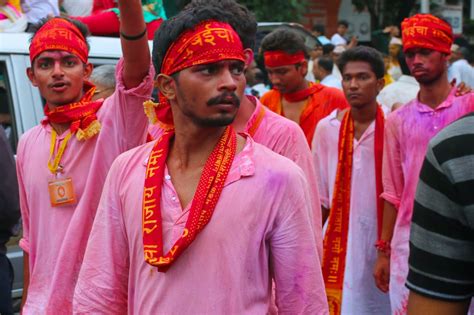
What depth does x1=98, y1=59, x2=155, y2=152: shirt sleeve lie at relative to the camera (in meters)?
4.07

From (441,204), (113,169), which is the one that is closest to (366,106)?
(113,169)

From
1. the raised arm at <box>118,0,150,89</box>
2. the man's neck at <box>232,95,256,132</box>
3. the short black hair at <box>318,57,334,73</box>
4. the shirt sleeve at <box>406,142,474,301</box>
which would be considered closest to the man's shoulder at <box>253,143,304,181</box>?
the shirt sleeve at <box>406,142,474,301</box>

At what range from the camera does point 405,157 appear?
6.11m

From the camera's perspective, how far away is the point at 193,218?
299cm

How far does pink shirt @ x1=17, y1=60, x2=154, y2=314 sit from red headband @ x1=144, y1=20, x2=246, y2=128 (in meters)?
0.97

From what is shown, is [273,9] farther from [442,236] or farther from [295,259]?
[442,236]

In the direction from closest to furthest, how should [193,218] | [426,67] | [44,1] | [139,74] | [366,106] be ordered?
[193,218]
[139,74]
[426,67]
[366,106]
[44,1]

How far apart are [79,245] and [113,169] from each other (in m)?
1.17

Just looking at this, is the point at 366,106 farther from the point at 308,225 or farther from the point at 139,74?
the point at 308,225

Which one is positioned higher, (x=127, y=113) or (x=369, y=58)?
(x=369, y=58)

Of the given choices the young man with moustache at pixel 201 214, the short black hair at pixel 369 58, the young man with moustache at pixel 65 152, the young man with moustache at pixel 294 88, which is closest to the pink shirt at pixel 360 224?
the young man with moustache at pixel 294 88

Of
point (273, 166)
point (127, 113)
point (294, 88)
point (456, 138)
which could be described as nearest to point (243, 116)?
point (127, 113)

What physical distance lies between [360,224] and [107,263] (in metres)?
3.91

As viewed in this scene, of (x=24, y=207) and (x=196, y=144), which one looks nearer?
(x=196, y=144)
